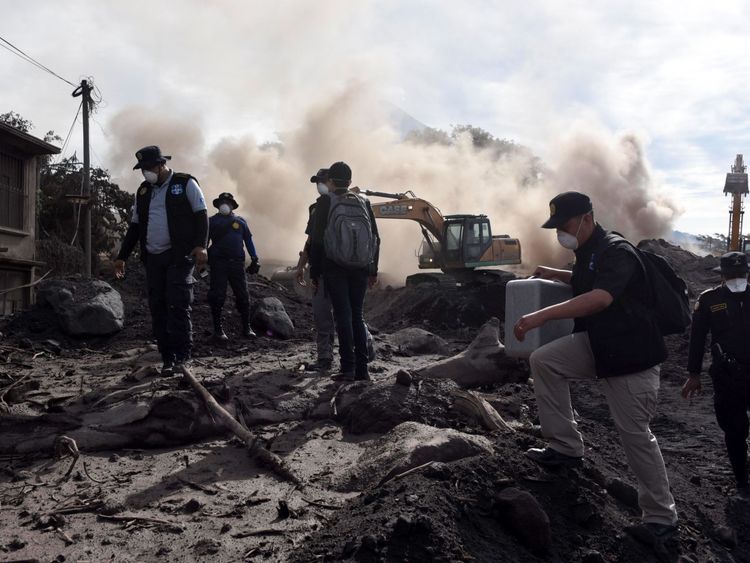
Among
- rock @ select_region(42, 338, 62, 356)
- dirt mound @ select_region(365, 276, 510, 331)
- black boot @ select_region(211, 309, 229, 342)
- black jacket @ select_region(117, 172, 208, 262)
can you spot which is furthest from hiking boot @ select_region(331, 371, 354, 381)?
dirt mound @ select_region(365, 276, 510, 331)

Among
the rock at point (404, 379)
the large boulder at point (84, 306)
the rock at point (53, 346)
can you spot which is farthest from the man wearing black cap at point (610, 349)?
the large boulder at point (84, 306)

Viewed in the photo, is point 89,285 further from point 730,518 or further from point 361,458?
point 730,518

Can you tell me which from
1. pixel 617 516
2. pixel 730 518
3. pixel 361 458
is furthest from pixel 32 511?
pixel 730 518

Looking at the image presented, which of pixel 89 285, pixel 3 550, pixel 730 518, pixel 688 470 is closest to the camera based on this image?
pixel 3 550

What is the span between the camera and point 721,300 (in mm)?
5867

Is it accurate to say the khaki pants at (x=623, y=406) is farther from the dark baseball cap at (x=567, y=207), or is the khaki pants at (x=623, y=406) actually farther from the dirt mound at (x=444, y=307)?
the dirt mound at (x=444, y=307)

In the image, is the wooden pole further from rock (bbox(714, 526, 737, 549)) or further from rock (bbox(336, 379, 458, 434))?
rock (bbox(714, 526, 737, 549))

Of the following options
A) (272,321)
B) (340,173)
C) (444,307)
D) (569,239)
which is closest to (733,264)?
(569,239)

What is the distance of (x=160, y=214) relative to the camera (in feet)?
20.5

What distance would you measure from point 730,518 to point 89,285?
8.68m

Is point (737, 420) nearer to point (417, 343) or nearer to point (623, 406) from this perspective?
point (623, 406)

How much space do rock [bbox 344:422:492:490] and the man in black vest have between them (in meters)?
2.56

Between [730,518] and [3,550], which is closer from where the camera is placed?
[3,550]

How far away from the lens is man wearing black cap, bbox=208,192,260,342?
28.3 ft
